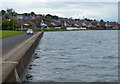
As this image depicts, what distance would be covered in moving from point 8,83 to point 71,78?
6.71 metres

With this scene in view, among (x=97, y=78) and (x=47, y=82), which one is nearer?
(x=47, y=82)

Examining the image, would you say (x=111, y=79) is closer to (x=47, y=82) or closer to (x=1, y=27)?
(x=47, y=82)

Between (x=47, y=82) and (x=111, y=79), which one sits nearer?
(x=47, y=82)

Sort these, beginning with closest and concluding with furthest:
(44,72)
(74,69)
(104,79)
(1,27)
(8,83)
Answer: (8,83) < (104,79) < (44,72) < (74,69) < (1,27)

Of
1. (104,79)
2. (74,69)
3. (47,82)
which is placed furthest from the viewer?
(74,69)

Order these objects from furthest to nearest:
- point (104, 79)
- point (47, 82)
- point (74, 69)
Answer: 1. point (74, 69)
2. point (104, 79)
3. point (47, 82)

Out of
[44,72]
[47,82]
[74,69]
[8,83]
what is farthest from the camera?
[74,69]

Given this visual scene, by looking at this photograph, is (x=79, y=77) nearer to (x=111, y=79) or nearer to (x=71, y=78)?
(x=71, y=78)

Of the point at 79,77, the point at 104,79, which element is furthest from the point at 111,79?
the point at 79,77

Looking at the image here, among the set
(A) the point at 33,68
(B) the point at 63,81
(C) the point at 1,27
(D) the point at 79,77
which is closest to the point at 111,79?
(D) the point at 79,77

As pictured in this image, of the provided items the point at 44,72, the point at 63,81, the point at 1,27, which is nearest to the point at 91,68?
the point at 44,72

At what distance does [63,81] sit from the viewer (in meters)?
16.1

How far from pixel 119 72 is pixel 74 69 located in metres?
2.91

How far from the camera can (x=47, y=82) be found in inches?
621
